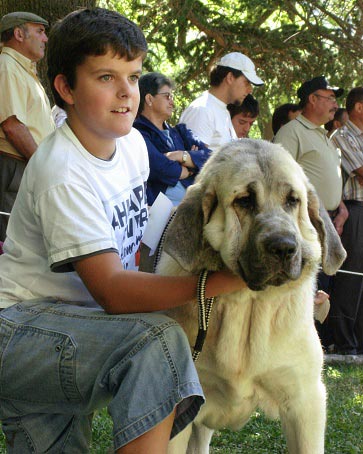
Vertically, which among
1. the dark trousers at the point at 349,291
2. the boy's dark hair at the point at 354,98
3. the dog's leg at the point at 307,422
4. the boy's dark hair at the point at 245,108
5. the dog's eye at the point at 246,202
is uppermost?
the boy's dark hair at the point at 354,98

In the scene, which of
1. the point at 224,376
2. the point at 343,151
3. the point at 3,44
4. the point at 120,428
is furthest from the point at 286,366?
the point at 343,151

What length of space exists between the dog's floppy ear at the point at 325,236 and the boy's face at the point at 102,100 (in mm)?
827

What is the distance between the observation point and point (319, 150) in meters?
7.41

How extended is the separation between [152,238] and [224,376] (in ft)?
2.30

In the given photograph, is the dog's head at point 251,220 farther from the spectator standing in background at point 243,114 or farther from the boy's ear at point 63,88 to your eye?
the spectator standing in background at point 243,114

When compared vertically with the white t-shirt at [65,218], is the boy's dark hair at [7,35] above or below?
above

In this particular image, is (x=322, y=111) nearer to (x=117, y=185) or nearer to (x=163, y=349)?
(x=117, y=185)

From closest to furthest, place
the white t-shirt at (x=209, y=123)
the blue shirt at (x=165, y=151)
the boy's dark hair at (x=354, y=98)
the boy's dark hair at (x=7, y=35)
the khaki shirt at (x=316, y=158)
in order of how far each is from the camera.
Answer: the blue shirt at (x=165, y=151), the boy's dark hair at (x=7, y=35), the white t-shirt at (x=209, y=123), the khaki shirt at (x=316, y=158), the boy's dark hair at (x=354, y=98)

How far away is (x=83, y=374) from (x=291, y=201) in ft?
3.32

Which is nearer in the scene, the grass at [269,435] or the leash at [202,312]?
the leash at [202,312]

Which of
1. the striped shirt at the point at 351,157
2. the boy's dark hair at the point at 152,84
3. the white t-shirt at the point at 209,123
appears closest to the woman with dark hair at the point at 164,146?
the boy's dark hair at the point at 152,84

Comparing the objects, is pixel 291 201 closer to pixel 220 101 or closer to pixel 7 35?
pixel 220 101

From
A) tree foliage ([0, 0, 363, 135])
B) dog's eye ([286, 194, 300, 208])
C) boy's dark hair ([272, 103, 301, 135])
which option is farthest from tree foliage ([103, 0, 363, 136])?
dog's eye ([286, 194, 300, 208])

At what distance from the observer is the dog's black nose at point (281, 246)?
272cm
